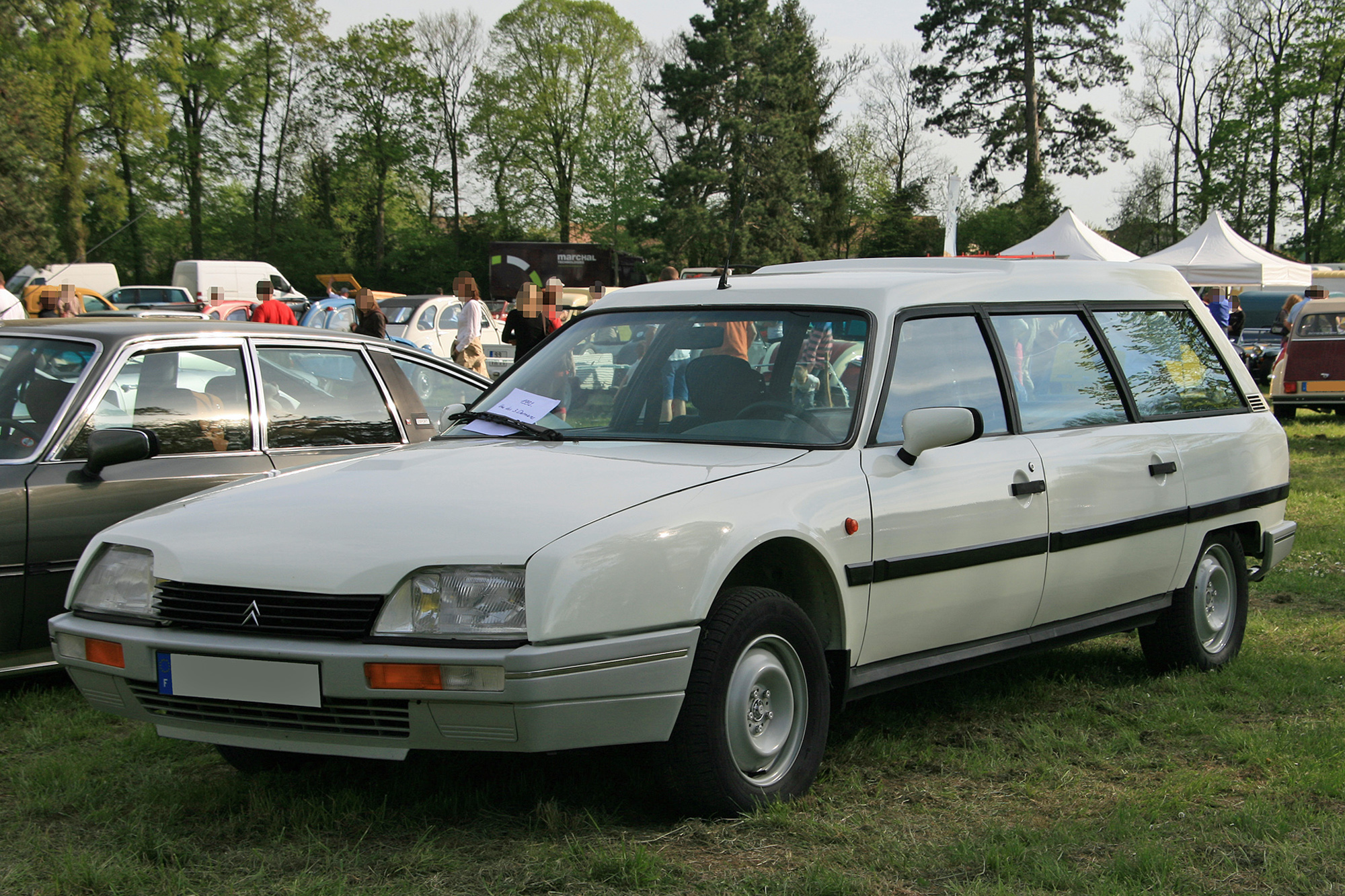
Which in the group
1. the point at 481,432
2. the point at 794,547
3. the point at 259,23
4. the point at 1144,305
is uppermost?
the point at 259,23

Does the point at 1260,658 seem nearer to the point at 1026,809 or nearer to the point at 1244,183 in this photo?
the point at 1026,809

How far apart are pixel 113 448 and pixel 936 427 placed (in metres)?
2.94

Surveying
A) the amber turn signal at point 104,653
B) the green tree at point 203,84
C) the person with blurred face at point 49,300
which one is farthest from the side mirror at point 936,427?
the green tree at point 203,84

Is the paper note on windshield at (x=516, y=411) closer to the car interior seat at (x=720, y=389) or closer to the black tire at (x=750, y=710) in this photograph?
the car interior seat at (x=720, y=389)

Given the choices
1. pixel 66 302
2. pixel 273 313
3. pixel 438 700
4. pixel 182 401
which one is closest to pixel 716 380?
pixel 438 700

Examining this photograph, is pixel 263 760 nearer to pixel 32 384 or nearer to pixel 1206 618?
pixel 32 384

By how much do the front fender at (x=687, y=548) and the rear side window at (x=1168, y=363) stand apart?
6.08 feet

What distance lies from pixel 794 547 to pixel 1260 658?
3002 millimetres

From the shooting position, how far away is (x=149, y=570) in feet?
11.4

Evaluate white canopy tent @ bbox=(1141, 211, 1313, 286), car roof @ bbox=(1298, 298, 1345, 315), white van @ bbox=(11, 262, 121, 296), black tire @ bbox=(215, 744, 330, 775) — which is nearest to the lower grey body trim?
black tire @ bbox=(215, 744, 330, 775)

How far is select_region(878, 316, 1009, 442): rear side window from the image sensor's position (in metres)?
4.18

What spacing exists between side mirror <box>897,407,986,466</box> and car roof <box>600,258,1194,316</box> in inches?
19.0

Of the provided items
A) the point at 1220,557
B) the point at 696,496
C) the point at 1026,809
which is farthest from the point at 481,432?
the point at 1220,557

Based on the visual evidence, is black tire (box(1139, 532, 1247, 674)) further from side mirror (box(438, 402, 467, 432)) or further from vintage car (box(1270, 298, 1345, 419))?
vintage car (box(1270, 298, 1345, 419))
